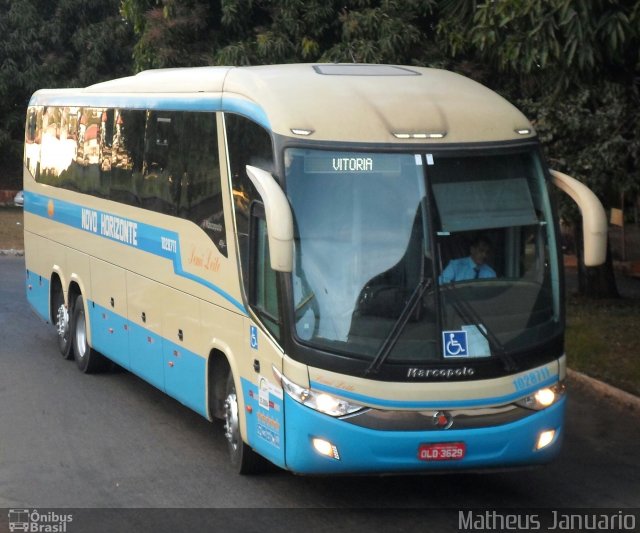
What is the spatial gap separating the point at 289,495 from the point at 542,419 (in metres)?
1.98

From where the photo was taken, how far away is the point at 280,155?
27.2ft

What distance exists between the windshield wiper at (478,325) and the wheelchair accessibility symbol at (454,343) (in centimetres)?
12

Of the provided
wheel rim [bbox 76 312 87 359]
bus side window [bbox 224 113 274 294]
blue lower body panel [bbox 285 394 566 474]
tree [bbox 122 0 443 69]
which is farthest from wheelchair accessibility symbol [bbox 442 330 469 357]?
tree [bbox 122 0 443 69]

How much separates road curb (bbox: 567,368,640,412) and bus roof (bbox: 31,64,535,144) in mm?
4456

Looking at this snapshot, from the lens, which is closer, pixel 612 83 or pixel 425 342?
pixel 425 342

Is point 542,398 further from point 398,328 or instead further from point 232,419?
point 232,419

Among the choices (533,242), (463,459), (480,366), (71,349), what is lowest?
(71,349)

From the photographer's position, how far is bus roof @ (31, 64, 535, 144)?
8352 millimetres

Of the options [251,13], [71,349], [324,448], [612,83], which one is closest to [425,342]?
[324,448]

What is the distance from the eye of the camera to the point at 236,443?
9.53 meters

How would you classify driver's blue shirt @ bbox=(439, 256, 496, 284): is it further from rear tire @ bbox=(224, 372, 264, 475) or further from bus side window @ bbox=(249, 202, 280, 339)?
rear tire @ bbox=(224, 372, 264, 475)

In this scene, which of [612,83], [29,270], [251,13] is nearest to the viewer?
[612,83]

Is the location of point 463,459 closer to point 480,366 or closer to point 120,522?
point 480,366

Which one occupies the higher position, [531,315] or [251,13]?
[251,13]
